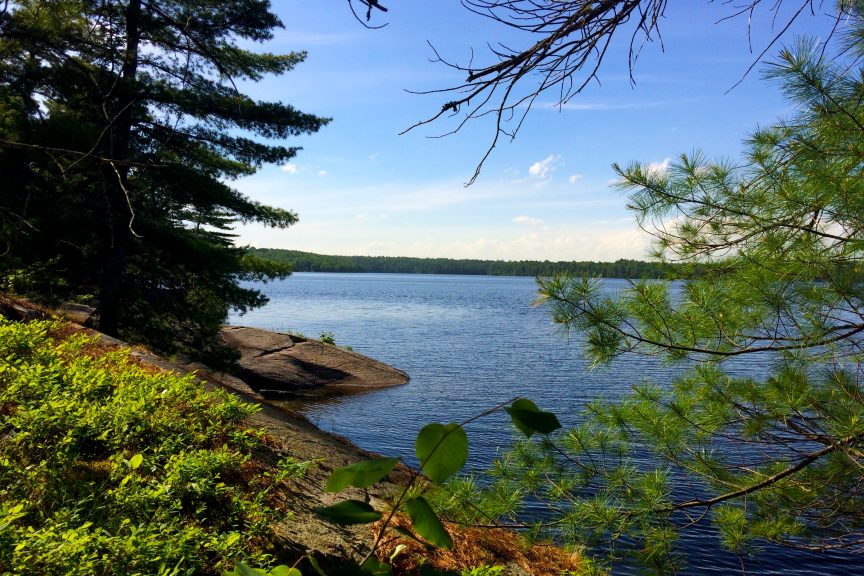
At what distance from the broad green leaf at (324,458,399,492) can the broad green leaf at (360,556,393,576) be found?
130 millimetres

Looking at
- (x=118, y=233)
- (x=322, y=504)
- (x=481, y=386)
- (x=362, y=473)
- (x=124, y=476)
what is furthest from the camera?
(x=481, y=386)

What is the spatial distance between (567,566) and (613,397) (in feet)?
38.5

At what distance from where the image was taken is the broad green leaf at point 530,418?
0.78 m

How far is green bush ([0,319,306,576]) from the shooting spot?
247 cm

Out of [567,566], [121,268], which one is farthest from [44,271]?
[567,566]

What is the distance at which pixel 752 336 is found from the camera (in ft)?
14.1

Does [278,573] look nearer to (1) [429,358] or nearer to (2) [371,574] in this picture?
(2) [371,574]

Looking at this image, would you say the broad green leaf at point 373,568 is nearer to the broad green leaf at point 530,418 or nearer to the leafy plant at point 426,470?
the leafy plant at point 426,470

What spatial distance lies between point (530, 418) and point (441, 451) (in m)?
0.14

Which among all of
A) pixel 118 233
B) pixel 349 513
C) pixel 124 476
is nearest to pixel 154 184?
pixel 118 233

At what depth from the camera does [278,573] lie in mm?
805

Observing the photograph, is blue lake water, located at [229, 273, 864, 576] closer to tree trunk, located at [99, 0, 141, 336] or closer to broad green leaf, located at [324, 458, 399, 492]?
broad green leaf, located at [324, 458, 399, 492]

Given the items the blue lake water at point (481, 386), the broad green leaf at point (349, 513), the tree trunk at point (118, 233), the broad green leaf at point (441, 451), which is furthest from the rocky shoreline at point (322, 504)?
the tree trunk at point (118, 233)

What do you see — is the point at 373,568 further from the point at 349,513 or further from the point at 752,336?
the point at 752,336
